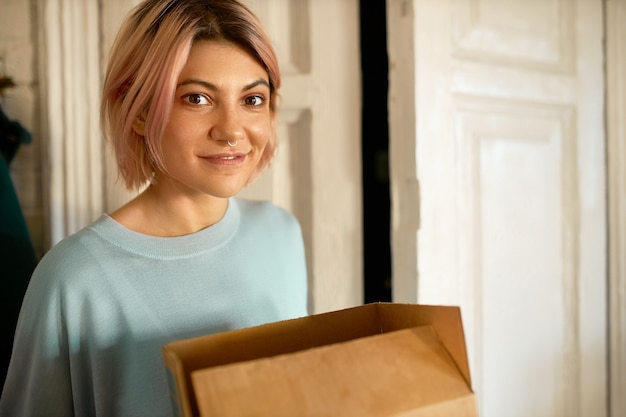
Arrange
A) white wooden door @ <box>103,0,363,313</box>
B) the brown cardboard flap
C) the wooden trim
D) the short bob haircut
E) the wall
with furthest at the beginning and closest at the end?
the wooden trim → white wooden door @ <box>103,0,363,313</box> → the wall → the short bob haircut → the brown cardboard flap

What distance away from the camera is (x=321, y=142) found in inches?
43.1

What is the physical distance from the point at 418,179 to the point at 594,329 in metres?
0.69

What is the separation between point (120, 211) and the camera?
0.78 metres

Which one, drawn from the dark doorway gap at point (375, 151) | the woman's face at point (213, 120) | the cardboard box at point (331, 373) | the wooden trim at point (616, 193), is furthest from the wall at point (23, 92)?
the wooden trim at point (616, 193)

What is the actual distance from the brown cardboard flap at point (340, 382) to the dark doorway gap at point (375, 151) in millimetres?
839

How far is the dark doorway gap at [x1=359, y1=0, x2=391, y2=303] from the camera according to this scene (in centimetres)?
136

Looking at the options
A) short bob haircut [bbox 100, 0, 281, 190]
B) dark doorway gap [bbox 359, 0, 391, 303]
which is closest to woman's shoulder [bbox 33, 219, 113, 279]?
short bob haircut [bbox 100, 0, 281, 190]

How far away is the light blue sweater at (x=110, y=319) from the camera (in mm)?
687

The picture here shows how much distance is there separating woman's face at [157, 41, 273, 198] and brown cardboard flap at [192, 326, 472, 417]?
0.34 metres

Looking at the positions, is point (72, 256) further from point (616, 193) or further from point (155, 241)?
point (616, 193)

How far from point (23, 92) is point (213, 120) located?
50 centimetres

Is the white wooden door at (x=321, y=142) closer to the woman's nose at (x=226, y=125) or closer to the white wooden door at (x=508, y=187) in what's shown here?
the white wooden door at (x=508, y=187)

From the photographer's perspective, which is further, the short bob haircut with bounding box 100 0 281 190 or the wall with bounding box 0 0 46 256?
the wall with bounding box 0 0 46 256

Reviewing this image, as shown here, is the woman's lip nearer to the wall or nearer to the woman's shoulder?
the woman's shoulder
